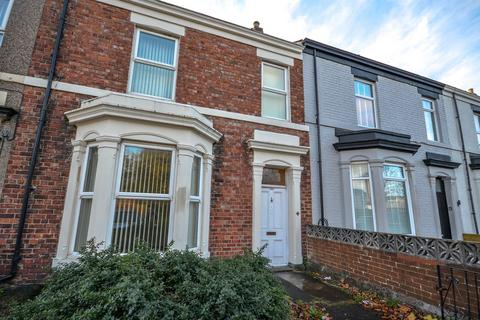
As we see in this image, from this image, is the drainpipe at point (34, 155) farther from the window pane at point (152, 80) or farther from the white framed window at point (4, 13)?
the window pane at point (152, 80)

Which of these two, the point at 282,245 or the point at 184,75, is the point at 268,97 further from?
the point at 282,245

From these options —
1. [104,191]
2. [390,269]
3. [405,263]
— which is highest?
[104,191]

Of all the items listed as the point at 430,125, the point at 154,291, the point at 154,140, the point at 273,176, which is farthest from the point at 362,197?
the point at 154,291

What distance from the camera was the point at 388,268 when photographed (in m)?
4.44

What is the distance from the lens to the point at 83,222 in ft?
15.4

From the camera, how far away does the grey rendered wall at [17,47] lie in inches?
184

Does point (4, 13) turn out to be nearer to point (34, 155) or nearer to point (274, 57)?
point (34, 155)

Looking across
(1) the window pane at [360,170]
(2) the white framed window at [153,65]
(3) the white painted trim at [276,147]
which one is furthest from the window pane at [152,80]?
(1) the window pane at [360,170]

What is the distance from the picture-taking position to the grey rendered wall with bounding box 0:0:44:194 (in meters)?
4.68

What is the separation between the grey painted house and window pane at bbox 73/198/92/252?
5654 mm

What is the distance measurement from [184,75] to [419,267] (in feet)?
20.8

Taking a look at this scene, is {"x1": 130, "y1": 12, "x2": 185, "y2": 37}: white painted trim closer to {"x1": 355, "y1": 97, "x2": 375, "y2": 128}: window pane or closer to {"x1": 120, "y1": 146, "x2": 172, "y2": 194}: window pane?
{"x1": 120, "y1": 146, "x2": 172, "y2": 194}: window pane

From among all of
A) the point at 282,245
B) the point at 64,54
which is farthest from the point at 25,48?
the point at 282,245

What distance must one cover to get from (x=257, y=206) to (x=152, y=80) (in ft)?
13.6
